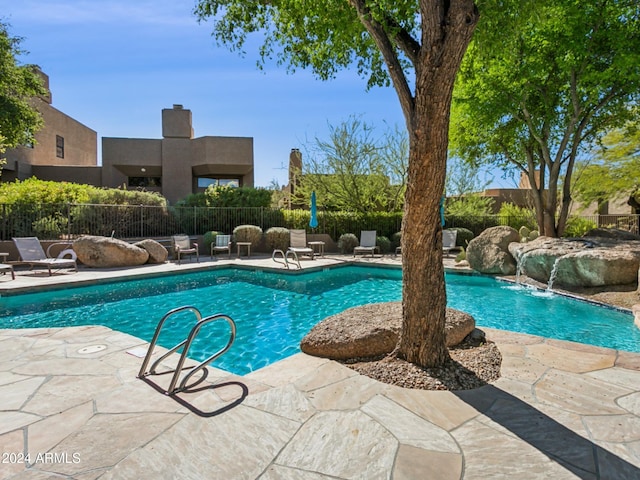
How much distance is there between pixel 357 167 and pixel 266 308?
11.6m

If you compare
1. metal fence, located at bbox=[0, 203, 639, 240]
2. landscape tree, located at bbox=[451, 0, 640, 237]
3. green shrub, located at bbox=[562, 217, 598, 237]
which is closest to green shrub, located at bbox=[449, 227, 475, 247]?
metal fence, located at bbox=[0, 203, 639, 240]

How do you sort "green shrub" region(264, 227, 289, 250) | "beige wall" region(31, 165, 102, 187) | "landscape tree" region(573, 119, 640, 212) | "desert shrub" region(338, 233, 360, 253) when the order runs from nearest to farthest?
"green shrub" region(264, 227, 289, 250) → "desert shrub" region(338, 233, 360, 253) → "landscape tree" region(573, 119, 640, 212) → "beige wall" region(31, 165, 102, 187)

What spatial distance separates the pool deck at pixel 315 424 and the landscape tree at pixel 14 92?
50.0 feet

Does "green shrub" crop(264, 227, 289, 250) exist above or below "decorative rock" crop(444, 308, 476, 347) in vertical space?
above

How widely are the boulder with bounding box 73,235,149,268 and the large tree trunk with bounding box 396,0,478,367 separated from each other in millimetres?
9731

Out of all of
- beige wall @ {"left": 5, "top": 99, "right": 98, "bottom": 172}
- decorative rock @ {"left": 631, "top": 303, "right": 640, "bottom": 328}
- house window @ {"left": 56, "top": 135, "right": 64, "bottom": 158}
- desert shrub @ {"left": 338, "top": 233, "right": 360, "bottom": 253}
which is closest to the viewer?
decorative rock @ {"left": 631, "top": 303, "right": 640, "bottom": 328}

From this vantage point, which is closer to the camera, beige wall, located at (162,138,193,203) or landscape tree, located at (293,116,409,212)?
landscape tree, located at (293,116,409,212)

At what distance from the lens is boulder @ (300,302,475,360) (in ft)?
12.4

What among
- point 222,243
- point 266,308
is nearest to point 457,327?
point 266,308

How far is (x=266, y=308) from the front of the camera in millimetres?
7062

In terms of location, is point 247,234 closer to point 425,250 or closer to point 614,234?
point 425,250

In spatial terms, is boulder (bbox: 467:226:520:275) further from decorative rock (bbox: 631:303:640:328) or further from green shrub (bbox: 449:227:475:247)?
green shrub (bbox: 449:227:475:247)

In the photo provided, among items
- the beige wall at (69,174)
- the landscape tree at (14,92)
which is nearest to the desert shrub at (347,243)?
the landscape tree at (14,92)

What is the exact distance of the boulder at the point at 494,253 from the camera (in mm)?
10258
